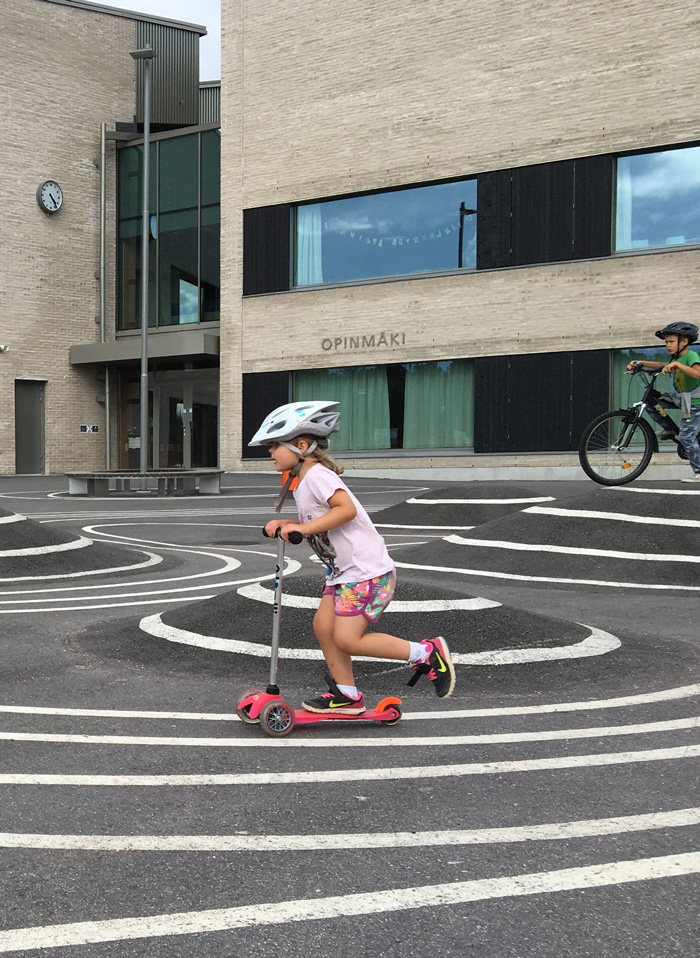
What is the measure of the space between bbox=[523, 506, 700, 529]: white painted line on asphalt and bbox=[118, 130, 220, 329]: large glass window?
81.5 feet

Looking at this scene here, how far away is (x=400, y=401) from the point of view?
97.4ft

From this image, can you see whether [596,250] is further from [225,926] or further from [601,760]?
[225,926]

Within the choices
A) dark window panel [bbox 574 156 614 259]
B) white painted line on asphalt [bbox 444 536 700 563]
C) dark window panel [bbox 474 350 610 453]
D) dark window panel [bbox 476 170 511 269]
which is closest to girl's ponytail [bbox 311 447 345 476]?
white painted line on asphalt [bbox 444 536 700 563]

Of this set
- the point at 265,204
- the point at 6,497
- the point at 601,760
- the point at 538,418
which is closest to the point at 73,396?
the point at 265,204

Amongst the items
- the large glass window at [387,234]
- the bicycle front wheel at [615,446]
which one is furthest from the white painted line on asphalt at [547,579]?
the large glass window at [387,234]

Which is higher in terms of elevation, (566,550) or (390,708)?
(566,550)

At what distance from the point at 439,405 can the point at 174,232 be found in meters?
13.1

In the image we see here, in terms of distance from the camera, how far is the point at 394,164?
29.3 meters

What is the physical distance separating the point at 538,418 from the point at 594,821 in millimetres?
23770

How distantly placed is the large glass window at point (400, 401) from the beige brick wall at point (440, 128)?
57 cm

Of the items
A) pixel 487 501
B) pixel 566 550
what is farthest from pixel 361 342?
pixel 566 550

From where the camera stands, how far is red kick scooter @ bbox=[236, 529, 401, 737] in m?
4.84

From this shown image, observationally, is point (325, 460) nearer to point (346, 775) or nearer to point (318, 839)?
point (346, 775)

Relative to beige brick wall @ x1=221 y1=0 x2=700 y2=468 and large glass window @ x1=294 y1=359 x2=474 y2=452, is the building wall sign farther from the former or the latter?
large glass window @ x1=294 y1=359 x2=474 y2=452
